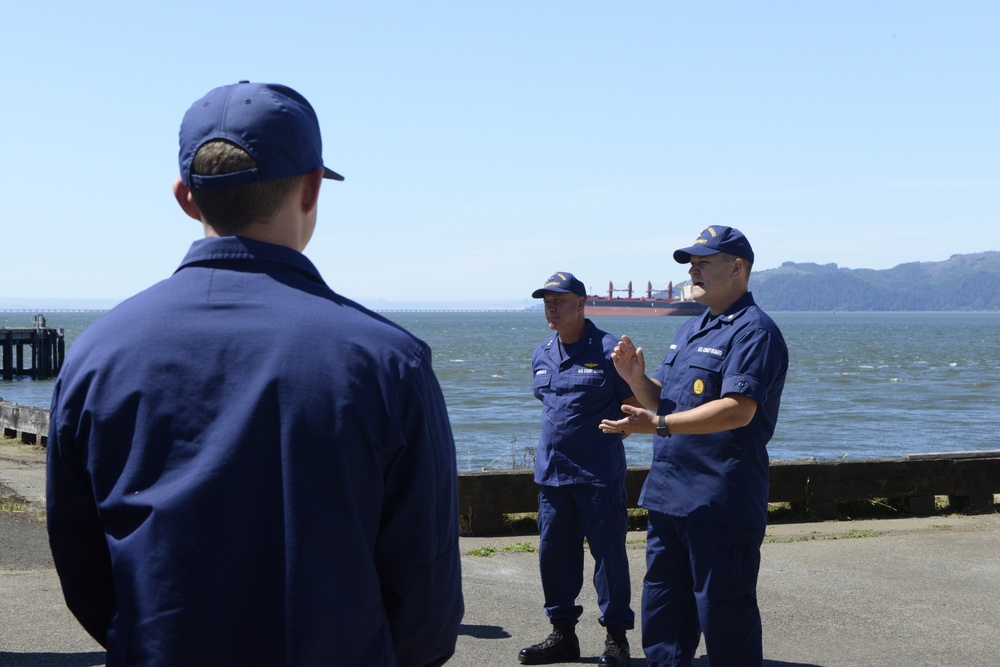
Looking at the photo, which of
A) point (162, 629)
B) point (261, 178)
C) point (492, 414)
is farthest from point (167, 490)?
point (492, 414)

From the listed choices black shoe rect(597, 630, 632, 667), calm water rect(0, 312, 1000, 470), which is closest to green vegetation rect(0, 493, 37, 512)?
calm water rect(0, 312, 1000, 470)

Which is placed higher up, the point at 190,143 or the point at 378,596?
the point at 190,143

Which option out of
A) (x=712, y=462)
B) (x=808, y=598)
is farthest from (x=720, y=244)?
(x=808, y=598)

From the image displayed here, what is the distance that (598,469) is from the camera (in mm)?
5668

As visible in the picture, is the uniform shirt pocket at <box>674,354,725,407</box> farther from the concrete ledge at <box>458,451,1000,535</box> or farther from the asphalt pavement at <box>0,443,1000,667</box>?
the concrete ledge at <box>458,451,1000,535</box>

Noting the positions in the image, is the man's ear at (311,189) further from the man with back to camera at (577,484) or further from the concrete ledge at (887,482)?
the concrete ledge at (887,482)

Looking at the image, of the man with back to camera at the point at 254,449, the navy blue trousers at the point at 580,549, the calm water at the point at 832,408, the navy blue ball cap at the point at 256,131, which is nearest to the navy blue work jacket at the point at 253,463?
the man with back to camera at the point at 254,449

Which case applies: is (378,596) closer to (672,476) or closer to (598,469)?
(672,476)

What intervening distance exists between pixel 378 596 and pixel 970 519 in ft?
28.1

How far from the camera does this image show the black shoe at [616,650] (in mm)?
5402

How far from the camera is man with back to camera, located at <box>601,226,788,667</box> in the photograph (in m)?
4.36

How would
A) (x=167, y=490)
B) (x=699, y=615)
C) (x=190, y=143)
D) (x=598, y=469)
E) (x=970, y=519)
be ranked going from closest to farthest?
(x=167, y=490) < (x=190, y=143) < (x=699, y=615) < (x=598, y=469) < (x=970, y=519)

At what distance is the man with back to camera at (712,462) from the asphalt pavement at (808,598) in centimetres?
110

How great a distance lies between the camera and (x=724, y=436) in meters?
4.46
